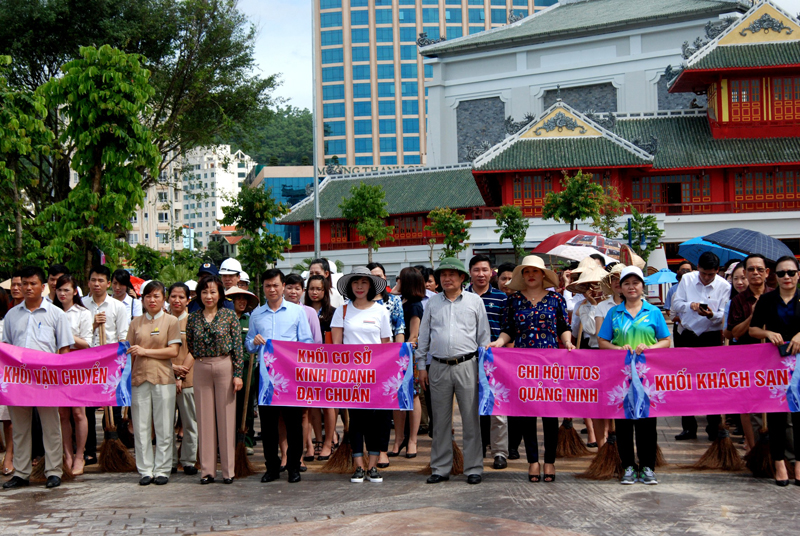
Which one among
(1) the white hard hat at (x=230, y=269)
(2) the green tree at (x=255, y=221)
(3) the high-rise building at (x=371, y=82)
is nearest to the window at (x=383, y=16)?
(3) the high-rise building at (x=371, y=82)

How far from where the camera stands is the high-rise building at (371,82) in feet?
299

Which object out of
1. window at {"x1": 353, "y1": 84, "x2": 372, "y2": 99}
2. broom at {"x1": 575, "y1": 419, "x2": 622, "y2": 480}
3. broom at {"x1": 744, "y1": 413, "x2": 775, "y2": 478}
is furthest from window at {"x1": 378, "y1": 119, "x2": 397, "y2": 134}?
broom at {"x1": 744, "y1": 413, "x2": 775, "y2": 478}

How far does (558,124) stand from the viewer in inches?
1598

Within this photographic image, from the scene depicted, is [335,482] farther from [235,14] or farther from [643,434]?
[235,14]

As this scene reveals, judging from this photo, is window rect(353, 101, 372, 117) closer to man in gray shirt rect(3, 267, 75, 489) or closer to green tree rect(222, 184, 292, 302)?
green tree rect(222, 184, 292, 302)

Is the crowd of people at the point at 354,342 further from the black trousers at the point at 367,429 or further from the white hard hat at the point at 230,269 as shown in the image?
the white hard hat at the point at 230,269

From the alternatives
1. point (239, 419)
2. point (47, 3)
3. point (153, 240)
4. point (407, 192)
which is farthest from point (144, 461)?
point (153, 240)

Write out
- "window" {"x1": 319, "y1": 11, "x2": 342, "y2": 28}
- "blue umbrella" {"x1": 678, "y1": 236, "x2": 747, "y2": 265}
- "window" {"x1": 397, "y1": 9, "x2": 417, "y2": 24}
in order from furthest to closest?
"window" {"x1": 397, "y1": 9, "x2": 417, "y2": 24}, "window" {"x1": 319, "y1": 11, "x2": 342, "y2": 28}, "blue umbrella" {"x1": 678, "y1": 236, "x2": 747, "y2": 265}

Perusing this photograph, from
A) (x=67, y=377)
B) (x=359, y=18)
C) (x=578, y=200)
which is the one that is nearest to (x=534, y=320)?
(x=67, y=377)

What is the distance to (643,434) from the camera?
280 inches

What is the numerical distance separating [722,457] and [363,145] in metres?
85.8

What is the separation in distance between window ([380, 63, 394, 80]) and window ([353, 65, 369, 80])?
1.40 metres

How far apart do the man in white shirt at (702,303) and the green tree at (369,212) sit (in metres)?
34.2

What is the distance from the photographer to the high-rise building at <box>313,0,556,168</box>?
Answer: 299ft
